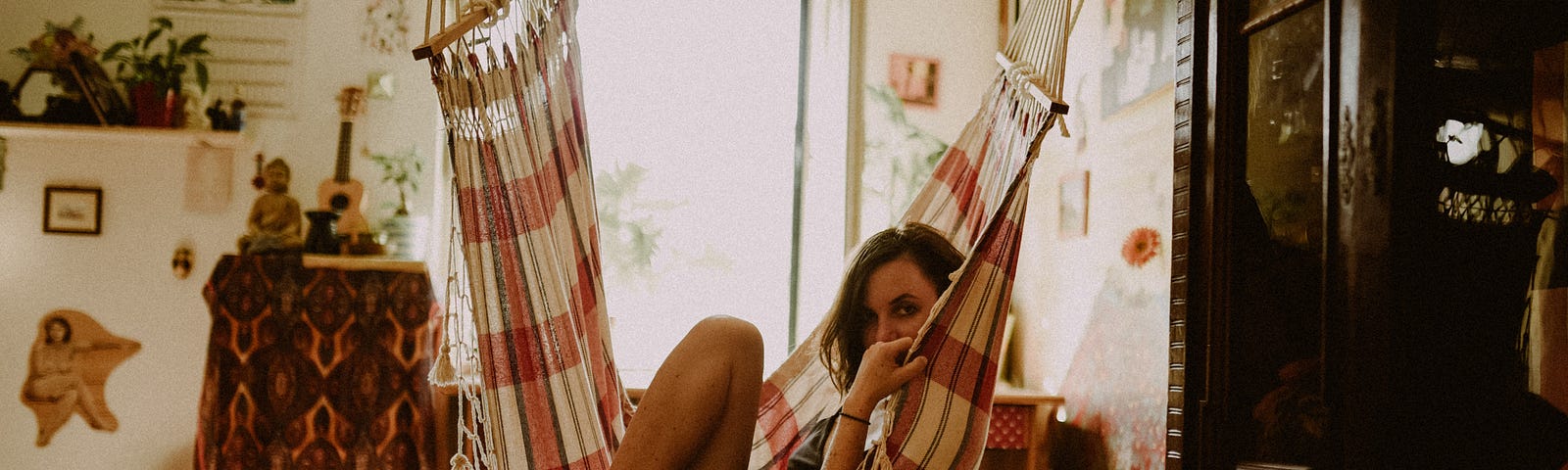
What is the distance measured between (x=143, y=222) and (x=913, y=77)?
2.23m

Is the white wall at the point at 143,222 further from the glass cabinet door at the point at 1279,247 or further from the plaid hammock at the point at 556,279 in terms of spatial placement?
the glass cabinet door at the point at 1279,247

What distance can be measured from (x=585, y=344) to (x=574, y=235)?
17 centimetres

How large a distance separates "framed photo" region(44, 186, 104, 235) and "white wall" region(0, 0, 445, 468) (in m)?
0.03

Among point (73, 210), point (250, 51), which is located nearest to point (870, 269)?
point (250, 51)

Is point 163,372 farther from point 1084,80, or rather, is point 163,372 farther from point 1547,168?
point 1547,168

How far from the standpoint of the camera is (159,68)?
263cm

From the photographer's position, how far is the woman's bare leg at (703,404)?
1.16 meters

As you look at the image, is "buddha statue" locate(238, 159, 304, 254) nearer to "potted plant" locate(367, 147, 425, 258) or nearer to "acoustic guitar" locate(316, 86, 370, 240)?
"acoustic guitar" locate(316, 86, 370, 240)

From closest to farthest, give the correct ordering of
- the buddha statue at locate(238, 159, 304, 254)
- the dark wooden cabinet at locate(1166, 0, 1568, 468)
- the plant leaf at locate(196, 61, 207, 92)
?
the dark wooden cabinet at locate(1166, 0, 1568, 468) < the buddha statue at locate(238, 159, 304, 254) < the plant leaf at locate(196, 61, 207, 92)

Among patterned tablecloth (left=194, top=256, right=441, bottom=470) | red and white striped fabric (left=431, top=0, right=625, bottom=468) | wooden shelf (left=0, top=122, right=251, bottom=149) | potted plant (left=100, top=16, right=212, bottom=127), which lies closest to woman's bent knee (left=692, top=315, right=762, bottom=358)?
red and white striped fabric (left=431, top=0, right=625, bottom=468)

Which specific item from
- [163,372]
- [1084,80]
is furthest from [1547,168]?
[163,372]

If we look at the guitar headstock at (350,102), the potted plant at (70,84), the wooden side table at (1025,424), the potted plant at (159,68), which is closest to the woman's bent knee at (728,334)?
the wooden side table at (1025,424)

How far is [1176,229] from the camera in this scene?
1.15 meters

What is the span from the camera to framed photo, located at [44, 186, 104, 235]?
8.88 feet
